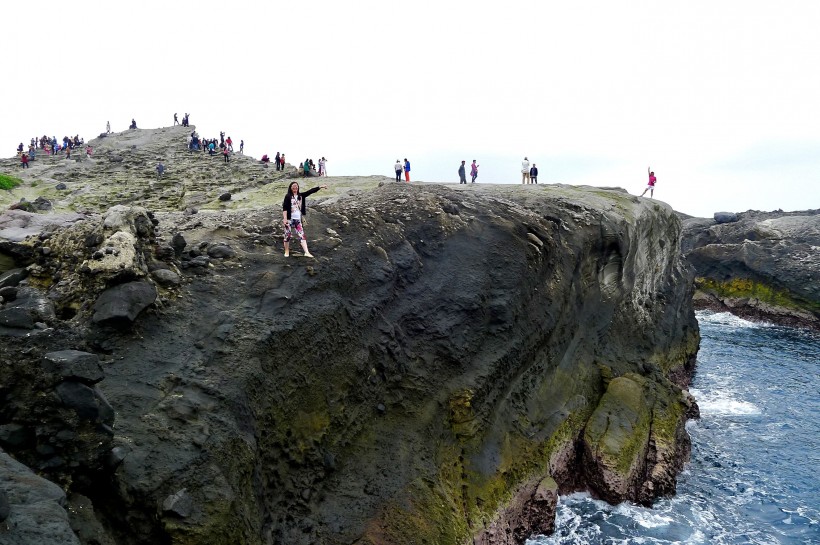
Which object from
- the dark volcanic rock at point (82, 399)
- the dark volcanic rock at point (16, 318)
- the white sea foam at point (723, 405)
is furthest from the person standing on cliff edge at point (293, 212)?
the white sea foam at point (723, 405)

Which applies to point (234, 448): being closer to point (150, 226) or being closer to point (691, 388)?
point (150, 226)

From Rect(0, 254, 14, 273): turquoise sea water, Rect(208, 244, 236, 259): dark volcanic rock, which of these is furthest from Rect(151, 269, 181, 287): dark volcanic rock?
Rect(0, 254, 14, 273): turquoise sea water

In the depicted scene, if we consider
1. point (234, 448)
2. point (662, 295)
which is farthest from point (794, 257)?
point (234, 448)

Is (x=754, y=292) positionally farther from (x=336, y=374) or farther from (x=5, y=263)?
(x=5, y=263)

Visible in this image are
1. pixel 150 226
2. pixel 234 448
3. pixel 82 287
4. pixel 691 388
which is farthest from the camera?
pixel 691 388

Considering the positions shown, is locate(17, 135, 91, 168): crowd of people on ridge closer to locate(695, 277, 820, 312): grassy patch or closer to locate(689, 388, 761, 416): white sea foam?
locate(689, 388, 761, 416): white sea foam

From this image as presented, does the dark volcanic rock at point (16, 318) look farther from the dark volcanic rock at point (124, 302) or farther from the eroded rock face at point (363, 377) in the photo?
the dark volcanic rock at point (124, 302)

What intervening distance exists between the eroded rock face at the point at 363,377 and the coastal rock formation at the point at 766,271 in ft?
127

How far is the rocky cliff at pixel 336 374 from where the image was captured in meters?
10.2

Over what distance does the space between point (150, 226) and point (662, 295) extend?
3193cm

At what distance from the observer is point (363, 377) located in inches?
648

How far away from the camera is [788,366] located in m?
39.7

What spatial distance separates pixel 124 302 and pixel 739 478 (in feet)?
83.1

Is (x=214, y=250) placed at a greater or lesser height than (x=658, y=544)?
greater
